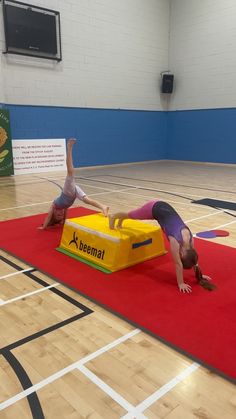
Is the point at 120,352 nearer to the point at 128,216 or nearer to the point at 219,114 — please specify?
the point at 128,216

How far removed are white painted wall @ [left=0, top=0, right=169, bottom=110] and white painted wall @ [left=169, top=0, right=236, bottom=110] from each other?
0.45 meters

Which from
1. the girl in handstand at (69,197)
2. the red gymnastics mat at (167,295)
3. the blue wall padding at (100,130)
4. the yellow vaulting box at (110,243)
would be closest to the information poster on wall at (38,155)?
the blue wall padding at (100,130)

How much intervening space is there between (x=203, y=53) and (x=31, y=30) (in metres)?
4.93

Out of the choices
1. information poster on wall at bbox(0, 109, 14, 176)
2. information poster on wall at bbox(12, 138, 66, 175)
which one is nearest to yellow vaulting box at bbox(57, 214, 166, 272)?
information poster on wall at bbox(0, 109, 14, 176)

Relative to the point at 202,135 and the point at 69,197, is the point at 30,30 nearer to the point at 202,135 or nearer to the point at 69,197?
the point at 202,135

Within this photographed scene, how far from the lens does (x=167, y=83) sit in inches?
421

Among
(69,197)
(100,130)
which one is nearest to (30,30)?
(100,130)

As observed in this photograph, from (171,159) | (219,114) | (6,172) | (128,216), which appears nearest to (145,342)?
(128,216)

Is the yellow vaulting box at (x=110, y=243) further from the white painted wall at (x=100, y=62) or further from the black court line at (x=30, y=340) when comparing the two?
the white painted wall at (x=100, y=62)

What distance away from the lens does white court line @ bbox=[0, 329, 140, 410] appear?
1.50m

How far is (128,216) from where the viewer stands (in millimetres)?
2879

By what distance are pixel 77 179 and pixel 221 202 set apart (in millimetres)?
3597

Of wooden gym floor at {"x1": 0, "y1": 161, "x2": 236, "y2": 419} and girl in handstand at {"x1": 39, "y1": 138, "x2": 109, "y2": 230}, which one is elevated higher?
girl in handstand at {"x1": 39, "y1": 138, "x2": 109, "y2": 230}

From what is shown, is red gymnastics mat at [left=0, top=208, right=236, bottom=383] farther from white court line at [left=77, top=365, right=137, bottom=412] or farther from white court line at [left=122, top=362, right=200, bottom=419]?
white court line at [left=77, top=365, right=137, bottom=412]
